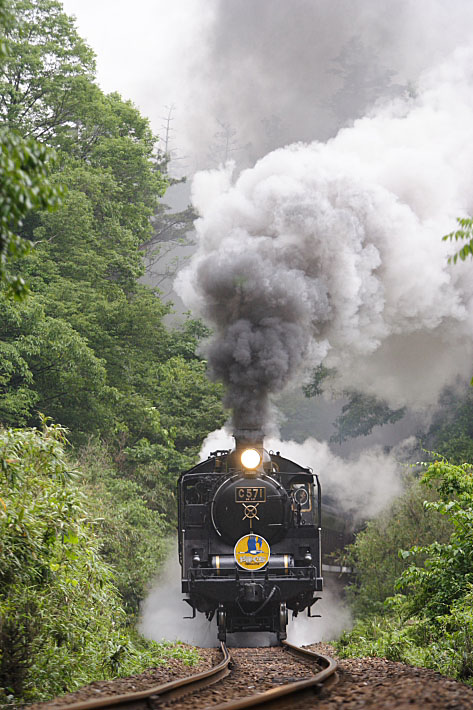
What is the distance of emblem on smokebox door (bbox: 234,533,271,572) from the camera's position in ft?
41.2

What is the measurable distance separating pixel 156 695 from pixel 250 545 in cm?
655

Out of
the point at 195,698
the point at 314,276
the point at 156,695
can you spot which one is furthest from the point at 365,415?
the point at 156,695

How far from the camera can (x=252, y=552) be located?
1262 cm

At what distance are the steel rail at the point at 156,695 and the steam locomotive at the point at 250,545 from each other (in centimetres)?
390

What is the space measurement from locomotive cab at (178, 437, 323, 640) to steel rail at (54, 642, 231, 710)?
154 inches

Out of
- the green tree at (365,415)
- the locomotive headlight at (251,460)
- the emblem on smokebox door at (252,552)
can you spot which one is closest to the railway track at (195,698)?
the emblem on smokebox door at (252,552)

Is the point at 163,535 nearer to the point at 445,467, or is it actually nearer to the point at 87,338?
the point at 87,338

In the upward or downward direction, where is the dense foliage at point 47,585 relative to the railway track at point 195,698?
upward

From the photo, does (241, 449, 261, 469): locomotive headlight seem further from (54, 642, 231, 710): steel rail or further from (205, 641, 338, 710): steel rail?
(205, 641, 338, 710): steel rail

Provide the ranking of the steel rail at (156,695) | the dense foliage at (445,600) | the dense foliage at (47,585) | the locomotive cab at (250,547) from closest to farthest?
the steel rail at (156,695)
the dense foliage at (47,585)
the dense foliage at (445,600)
the locomotive cab at (250,547)

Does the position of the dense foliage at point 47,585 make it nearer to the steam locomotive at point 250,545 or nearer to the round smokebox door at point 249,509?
the steam locomotive at point 250,545

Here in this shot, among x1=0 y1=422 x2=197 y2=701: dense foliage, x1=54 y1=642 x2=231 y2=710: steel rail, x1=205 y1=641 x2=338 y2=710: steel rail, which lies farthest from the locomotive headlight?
x1=205 y1=641 x2=338 y2=710: steel rail

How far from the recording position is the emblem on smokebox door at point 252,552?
41.2 ft

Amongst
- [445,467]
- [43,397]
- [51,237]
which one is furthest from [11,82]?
[445,467]
